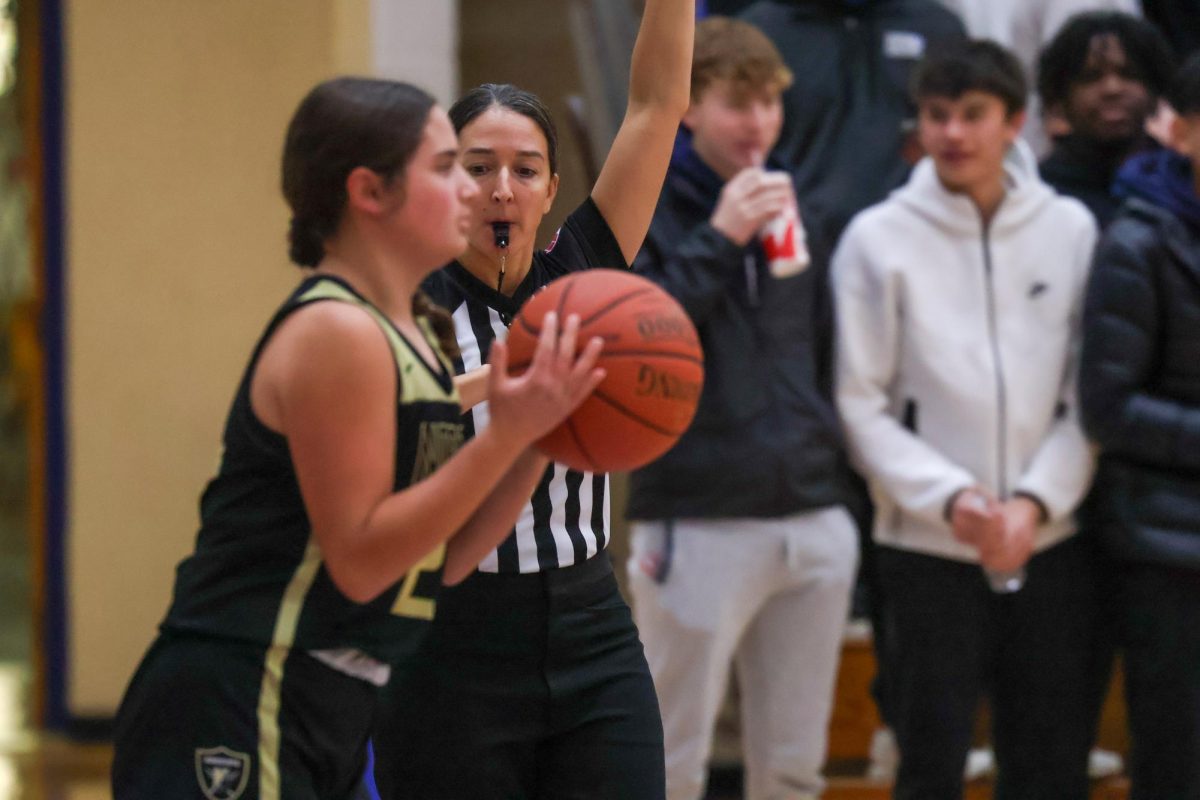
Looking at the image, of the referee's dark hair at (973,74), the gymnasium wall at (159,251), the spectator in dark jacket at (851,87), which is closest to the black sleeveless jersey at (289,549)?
the referee's dark hair at (973,74)

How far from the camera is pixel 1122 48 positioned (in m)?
4.63

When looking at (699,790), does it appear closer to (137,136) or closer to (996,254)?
(996,254)

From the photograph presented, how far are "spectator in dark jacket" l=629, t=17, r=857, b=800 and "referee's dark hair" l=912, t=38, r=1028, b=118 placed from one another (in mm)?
387

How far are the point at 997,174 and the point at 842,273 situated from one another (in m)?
0.47

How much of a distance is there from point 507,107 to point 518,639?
2.75 feet

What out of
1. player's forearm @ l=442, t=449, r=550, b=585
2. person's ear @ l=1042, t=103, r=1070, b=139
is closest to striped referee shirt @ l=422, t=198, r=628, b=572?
player's forearm @ l=442, t=449, r=550, b=585

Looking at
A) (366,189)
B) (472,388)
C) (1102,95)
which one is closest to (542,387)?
(366,189)

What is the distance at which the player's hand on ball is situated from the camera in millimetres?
1930

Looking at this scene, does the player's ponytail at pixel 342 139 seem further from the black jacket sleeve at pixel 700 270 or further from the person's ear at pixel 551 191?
the black jacket sleeve at pixel 700 270

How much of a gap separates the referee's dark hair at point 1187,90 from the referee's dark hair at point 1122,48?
60cm

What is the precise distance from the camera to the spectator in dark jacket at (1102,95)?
4.59m

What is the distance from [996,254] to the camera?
4117mm

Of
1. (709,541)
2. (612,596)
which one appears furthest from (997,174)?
(612,596)

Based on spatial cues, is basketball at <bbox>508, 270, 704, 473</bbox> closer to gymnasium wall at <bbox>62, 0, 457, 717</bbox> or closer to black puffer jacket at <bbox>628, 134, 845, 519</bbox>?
black puffer jacket at <bbox>628, 134, 845, 519</bbox>
